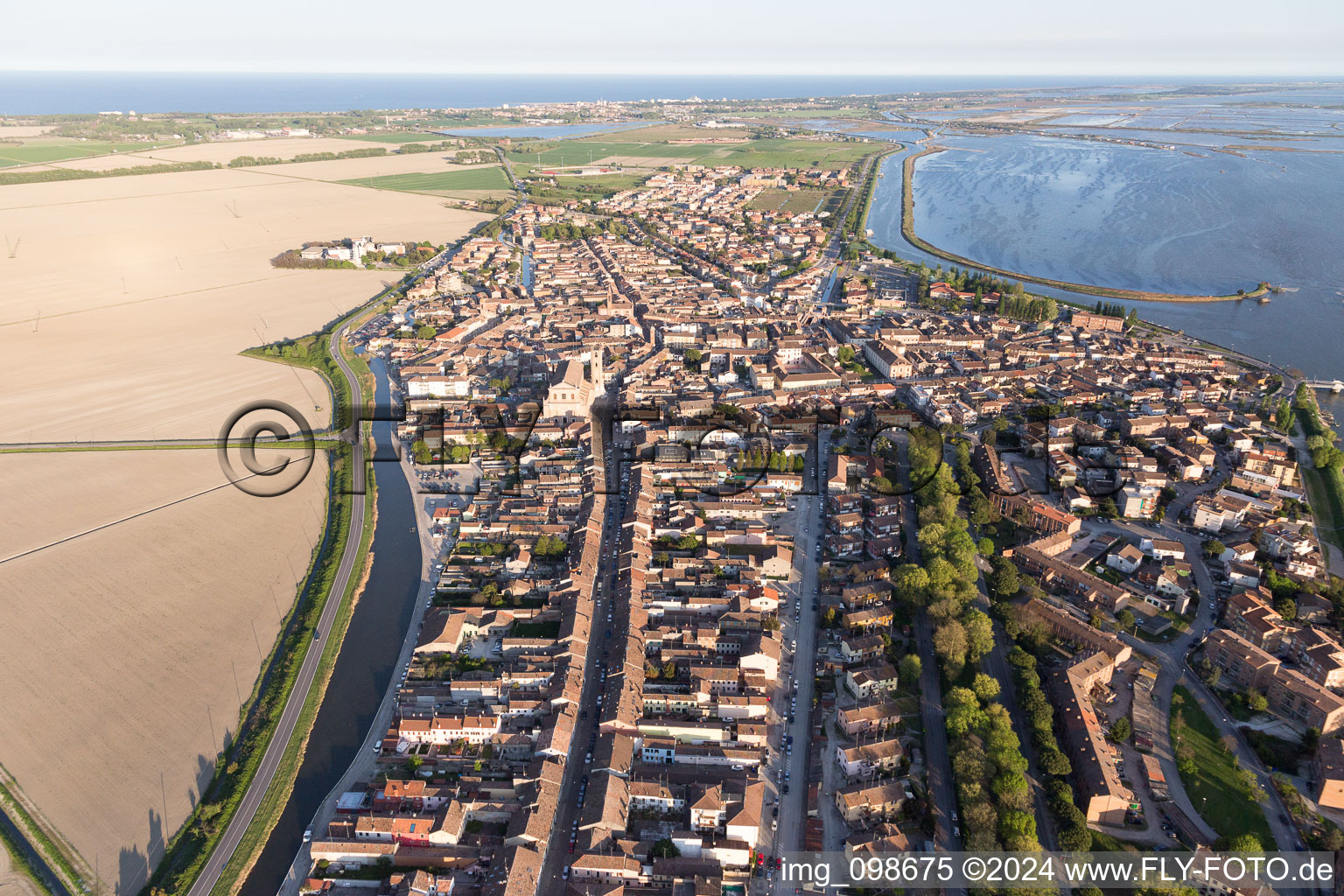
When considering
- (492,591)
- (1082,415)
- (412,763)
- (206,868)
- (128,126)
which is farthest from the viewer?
(128,126)

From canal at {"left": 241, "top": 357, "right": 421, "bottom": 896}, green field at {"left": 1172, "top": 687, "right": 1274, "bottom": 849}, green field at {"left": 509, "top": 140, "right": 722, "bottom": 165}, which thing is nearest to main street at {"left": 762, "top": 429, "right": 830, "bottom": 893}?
green field at {"left": 1172, "top": 687, "right": 1274, "bottom": 849}

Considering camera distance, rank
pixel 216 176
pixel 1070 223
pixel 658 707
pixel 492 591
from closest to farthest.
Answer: pixel 658 707 → pixel 492 591 → pixel 1070 223 → pixel 216 176

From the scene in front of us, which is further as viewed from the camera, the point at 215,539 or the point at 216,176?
the point at 216,176

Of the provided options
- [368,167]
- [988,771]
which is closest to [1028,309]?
[988,771]

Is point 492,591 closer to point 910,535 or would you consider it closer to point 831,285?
point 910,535

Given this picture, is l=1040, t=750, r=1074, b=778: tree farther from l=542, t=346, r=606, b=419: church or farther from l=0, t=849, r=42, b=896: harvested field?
l=542, t=346, r=606, b=419: church

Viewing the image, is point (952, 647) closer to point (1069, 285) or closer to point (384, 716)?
point (384, 716)

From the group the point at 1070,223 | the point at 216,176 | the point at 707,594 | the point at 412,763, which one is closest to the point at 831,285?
the point at 1070,223
